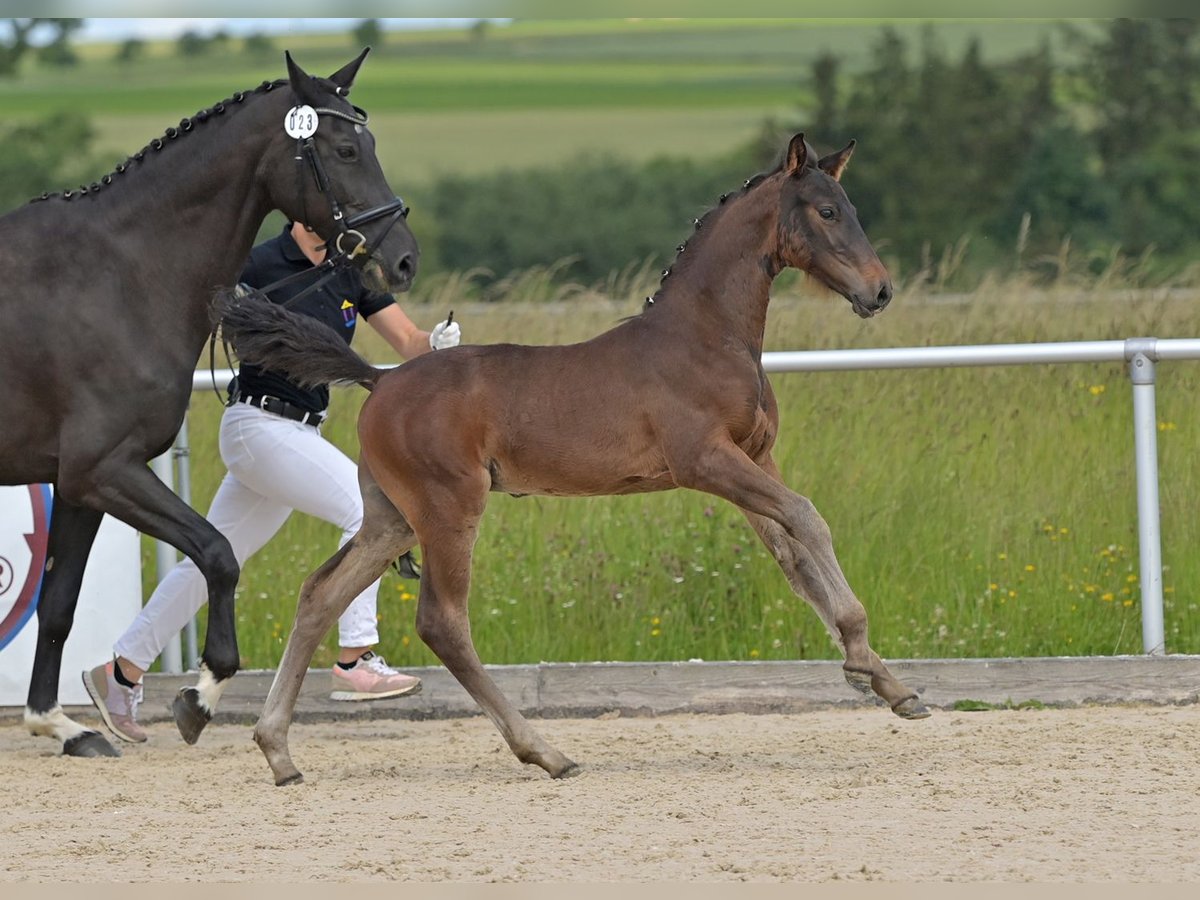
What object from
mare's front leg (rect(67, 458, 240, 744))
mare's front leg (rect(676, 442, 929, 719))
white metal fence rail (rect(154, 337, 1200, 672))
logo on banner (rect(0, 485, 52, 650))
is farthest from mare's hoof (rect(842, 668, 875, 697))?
logo on banner (rect(0, 485, 52, 650))

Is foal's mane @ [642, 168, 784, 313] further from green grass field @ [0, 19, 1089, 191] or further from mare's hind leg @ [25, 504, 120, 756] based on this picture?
green grass field @ [0, 19, 1089, 191]

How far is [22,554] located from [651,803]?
2.83m

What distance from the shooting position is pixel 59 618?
589 centimetres

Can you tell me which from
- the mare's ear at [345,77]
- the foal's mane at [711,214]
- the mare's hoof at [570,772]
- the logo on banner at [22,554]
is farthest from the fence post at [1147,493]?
the logo on banner at [22,554]

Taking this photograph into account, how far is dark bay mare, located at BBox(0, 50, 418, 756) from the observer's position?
535 cm

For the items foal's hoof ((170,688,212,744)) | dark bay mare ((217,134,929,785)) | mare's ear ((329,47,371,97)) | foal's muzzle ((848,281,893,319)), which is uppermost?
mare's ear ((329,47,371,97))

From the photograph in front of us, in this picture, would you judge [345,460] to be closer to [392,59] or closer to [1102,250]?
[1102,250]

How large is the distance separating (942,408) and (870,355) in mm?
1888

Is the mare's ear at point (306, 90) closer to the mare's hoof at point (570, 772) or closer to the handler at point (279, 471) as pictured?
the handler at point (279, 471)

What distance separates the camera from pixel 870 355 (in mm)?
6219

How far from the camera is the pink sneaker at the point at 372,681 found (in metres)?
6.16

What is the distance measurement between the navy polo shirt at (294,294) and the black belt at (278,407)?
1cm

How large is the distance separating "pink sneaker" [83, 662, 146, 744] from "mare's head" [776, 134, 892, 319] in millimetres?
2722

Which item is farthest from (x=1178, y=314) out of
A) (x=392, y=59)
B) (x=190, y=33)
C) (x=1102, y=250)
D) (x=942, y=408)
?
(x=392, y=59)
